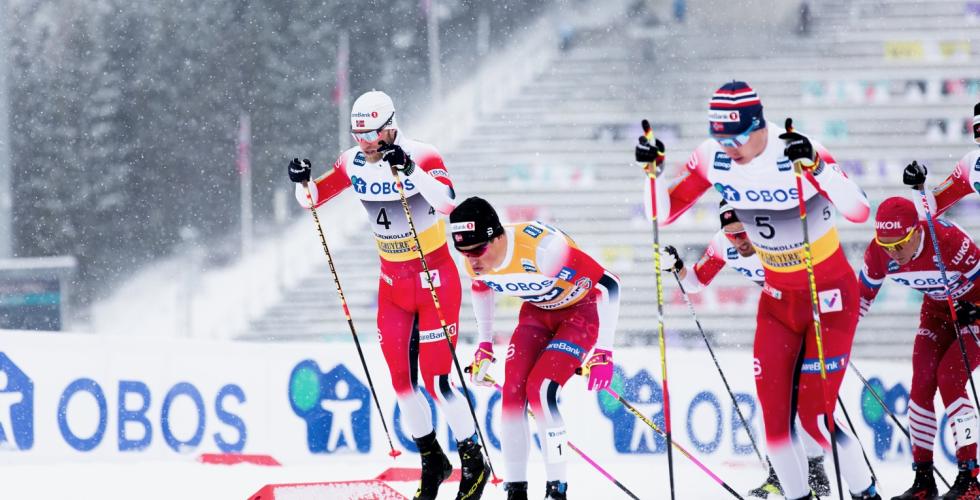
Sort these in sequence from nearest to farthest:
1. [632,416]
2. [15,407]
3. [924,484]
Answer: [924,484] → [15,407] → [632,416]

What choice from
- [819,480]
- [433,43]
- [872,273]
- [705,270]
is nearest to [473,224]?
[705,270]

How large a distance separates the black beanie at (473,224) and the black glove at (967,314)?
2461 mm

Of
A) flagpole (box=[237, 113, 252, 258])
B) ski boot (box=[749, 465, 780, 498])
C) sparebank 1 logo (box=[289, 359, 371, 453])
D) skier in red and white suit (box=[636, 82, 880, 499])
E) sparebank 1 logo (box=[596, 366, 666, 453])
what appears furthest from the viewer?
flagpole (box=[237, 113, 252, 258])

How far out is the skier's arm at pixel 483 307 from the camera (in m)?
5.41

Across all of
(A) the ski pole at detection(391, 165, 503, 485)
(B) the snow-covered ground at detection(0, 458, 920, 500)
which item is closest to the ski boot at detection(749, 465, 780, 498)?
Result: (B) the snow-covered ground at detection(0, 458, 920, 500)

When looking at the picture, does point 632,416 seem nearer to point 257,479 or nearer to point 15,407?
point 257,479

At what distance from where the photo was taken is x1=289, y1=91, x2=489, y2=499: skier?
5.60m

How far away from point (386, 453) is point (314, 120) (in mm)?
16480

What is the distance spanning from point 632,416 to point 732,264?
2.39 metres

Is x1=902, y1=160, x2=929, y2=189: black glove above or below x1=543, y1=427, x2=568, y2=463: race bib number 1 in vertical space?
above

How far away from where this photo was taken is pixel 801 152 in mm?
4289

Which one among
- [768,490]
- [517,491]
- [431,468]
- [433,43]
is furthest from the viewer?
[433,43]

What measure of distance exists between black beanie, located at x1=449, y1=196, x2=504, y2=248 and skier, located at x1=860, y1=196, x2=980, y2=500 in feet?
6.70

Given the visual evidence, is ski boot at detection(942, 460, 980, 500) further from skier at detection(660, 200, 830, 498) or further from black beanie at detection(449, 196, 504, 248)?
black beanie at detection(449, 196, 504, 248)
